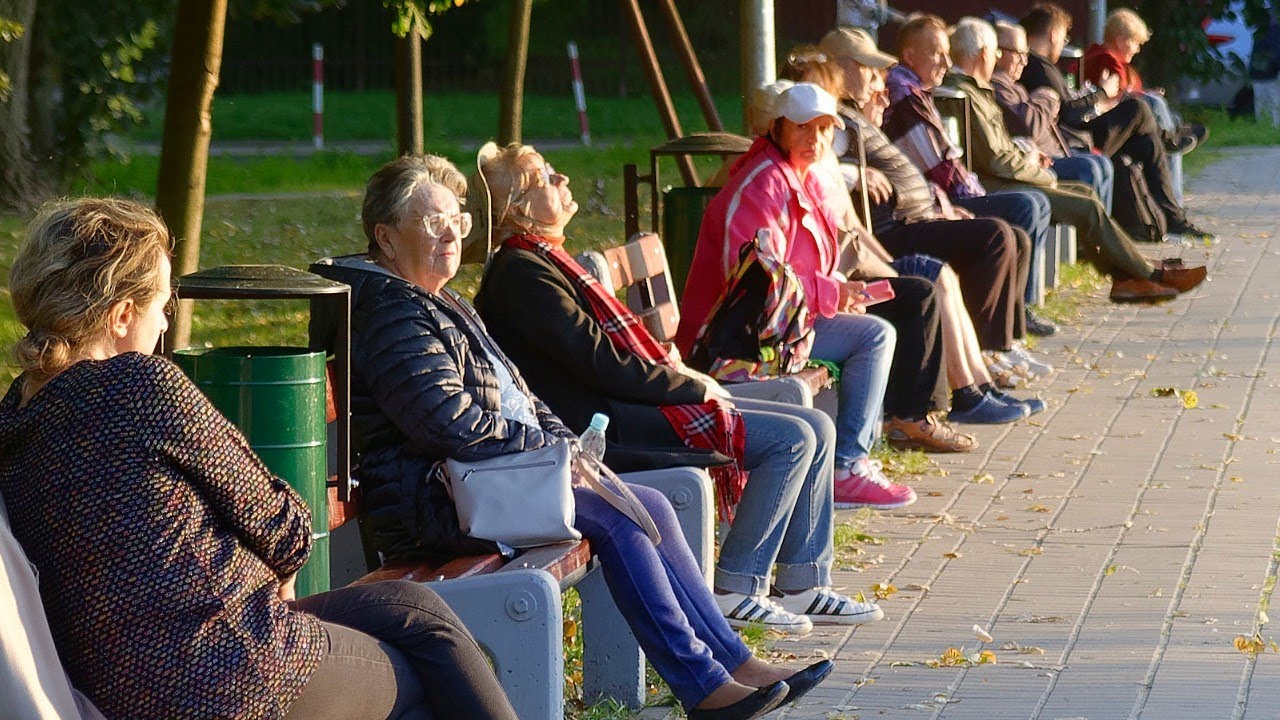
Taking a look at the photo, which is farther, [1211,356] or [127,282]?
[1211,356]

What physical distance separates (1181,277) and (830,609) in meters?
6.39

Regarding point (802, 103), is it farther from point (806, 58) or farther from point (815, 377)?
point (806, 58)

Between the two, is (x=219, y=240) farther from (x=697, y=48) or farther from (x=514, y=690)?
(x=697, y=48)

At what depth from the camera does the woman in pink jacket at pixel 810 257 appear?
664cm

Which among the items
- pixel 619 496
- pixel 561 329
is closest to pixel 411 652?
pixel 619 496

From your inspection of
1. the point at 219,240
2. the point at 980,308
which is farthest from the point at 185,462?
the point at 219,240

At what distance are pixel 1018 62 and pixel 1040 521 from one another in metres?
6.12

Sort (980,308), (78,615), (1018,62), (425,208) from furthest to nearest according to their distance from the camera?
(1018,62) → (980,308) → (425,208) → (78,615)

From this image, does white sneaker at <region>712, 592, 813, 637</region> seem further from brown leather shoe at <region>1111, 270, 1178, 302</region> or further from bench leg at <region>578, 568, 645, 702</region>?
brown leather shoe at <region>1111, 270, 1178, 302</region>

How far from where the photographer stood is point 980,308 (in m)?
8.91

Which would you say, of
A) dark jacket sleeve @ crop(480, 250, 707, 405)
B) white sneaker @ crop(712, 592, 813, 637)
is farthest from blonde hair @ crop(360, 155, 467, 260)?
white sneaker @ crop(712, 592, 813, 637)

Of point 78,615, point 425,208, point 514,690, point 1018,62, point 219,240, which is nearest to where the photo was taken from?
point 78,615

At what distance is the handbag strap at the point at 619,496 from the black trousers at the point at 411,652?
0.98 meters

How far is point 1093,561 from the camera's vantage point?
628cm
